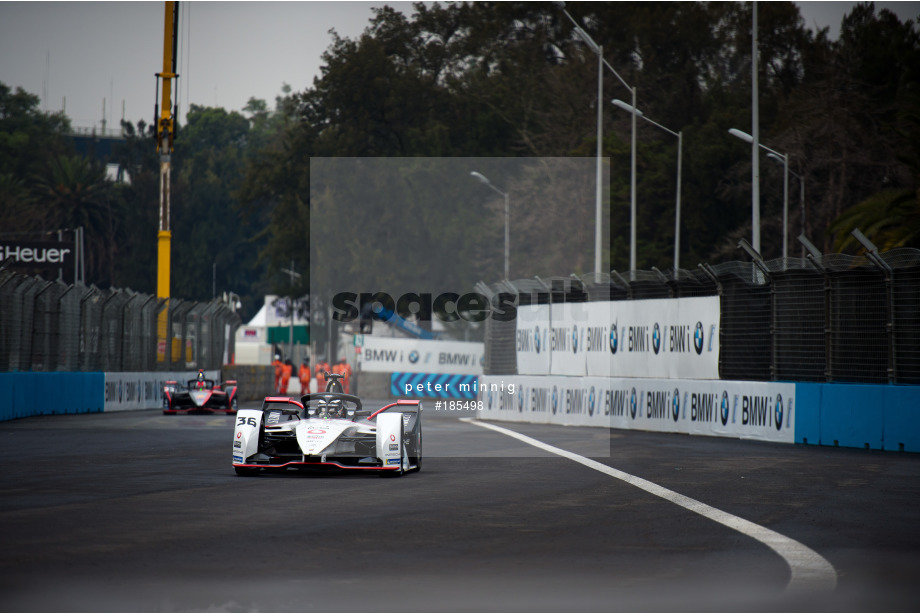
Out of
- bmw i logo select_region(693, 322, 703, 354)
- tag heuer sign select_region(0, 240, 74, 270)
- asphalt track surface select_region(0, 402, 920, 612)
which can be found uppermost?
tag heuer sign select_region(0, 240, 74, 270)

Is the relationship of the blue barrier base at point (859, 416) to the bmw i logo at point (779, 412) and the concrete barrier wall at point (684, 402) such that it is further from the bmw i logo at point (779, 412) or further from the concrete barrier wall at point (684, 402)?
the bmw i logo at point (779, 412)

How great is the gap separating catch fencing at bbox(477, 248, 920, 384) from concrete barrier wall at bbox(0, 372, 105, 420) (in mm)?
11367

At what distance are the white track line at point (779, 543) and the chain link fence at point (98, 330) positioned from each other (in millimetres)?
14835

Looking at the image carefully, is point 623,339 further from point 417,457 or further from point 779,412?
point 417,457

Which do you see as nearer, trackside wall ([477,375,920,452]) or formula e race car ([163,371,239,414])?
trackside wall ([477,375,920,452])

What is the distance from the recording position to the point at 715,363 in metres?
23.2

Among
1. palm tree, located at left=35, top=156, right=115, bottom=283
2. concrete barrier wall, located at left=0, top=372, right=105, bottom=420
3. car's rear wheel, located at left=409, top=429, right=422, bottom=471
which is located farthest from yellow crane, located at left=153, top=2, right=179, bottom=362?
palm tree, located at left=35, top=156, right=115, bottom=283

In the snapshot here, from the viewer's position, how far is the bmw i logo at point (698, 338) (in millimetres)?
23750

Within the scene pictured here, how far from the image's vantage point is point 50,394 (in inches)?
1107

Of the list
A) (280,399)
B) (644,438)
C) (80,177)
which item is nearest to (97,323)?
(644,438)

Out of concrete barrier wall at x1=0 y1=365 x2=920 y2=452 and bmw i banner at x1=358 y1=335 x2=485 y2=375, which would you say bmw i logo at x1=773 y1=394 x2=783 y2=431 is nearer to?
concrete barrier wall at x1=0 y1=365 x2=920 y2=452

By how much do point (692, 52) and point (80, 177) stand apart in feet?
159

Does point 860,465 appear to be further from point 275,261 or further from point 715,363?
point 275,261

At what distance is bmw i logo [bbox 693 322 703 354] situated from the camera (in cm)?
2375
